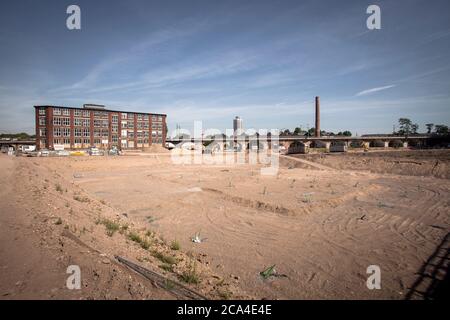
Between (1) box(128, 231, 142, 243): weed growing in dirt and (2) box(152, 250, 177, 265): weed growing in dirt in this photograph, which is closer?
(2) box(152, 250, 177, 265): weed growing in dirt

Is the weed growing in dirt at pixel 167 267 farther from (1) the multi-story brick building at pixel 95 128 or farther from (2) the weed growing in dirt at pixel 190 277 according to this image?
(1) the multi-story brick building at pixel 95 128

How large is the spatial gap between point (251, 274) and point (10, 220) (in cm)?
973

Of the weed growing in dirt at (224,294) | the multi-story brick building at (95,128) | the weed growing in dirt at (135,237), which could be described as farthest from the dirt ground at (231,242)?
the multi-story brick building at (95,128)

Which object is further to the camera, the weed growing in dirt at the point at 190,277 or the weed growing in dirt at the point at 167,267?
the weed growing in dirt at the point at 167,267

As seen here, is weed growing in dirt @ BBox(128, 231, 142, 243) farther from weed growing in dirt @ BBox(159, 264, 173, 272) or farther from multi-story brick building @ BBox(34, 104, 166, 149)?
multi-story brick building @ BBox(34, 104, 166, 149)

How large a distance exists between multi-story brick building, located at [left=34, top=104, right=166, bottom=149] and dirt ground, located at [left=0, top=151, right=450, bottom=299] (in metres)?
71.3

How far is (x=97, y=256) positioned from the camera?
745 cm

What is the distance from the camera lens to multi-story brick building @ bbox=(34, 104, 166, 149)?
75.1m

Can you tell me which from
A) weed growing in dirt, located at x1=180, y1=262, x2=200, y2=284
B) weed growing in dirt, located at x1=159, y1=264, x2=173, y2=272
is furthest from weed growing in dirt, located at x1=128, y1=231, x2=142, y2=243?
weed growing in dirt, located at x1=180, y1=262, x2=200, y2=284

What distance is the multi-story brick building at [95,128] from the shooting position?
2958 inches

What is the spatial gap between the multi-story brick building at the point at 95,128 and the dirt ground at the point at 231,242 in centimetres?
7131

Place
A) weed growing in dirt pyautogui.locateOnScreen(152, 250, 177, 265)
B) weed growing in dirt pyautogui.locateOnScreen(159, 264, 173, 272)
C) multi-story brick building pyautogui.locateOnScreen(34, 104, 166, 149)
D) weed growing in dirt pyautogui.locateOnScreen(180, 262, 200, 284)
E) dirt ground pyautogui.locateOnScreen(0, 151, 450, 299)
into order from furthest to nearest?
multi-story brick building pyautogui.locateOnScreen(34, 104, 166, 149), weed growing in dirt pyautogui.locateOnScreen(152, 250, 177, 265), weed growing in dirt pyautogui.locateOnScreen(159, 264, 173, 272), weed growing in dirt pyautogui.locateOnScreen(180, 262, 200, 284), dirt ground pyautogui.locateOnScreen(0, 151, 450, 299)
